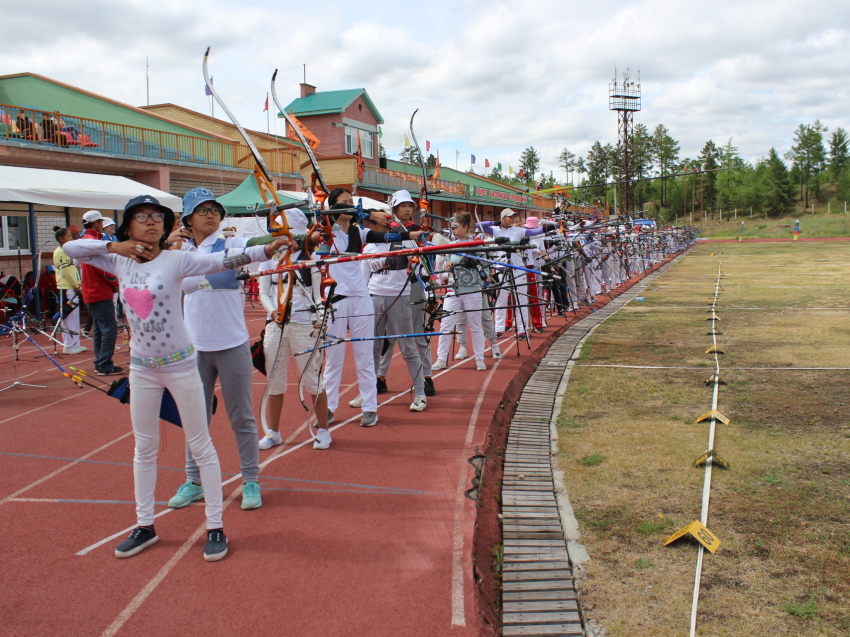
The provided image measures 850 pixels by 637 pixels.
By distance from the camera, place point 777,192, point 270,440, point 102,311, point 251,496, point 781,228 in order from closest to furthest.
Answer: point 251,496 → point 270,440 → point 102,311 → point 781,228 → point 777,192

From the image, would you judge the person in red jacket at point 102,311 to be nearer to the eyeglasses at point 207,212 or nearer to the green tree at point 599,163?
the eyeglasses at point 207,212

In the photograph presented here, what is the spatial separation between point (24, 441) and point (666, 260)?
3745 centimetres

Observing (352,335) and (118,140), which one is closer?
(352,335)

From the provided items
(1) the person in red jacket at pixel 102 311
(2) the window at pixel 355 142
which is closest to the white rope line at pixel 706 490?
(1) the person in red jacket at pixel 102 311

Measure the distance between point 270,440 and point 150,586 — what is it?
2.27 meters

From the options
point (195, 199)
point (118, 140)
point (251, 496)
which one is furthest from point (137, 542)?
point (118, 140)

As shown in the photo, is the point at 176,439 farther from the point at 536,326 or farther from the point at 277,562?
the point at 536,326

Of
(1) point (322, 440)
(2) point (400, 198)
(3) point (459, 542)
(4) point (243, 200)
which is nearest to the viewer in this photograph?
(3) point (459, 542)

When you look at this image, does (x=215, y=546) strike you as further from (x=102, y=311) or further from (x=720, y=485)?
(x=102, y=311)

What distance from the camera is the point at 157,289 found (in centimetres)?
366

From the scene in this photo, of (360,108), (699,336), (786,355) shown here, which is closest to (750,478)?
(786,355)

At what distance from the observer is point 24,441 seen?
608cm

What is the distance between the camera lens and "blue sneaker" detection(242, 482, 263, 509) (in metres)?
4.43

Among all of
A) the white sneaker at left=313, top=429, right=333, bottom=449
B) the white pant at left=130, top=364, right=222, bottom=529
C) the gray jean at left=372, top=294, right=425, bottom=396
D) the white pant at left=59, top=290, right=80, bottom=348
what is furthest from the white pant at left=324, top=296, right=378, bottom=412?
the white pant at left=59, top=290, right=80, bottom=348
